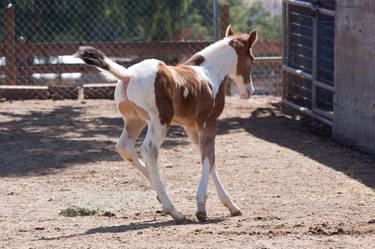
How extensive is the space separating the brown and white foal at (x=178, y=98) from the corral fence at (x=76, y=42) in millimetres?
4372

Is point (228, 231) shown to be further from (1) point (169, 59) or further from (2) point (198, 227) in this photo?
(1) point (169, 59)

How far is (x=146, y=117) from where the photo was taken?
18.3ft

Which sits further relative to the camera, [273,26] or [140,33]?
[273,26]

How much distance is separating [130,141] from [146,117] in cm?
47

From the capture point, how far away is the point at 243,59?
6547mm

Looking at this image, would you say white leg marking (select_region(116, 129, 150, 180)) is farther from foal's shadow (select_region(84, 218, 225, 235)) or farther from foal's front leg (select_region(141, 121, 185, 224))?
foal's shadow (select_region(84, 218, 225, 235))

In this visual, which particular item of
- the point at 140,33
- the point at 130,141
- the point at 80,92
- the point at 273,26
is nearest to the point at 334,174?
the point at 130,141

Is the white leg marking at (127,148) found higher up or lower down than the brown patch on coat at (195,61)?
lower down

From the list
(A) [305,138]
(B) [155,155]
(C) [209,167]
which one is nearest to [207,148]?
(C) [209,167]

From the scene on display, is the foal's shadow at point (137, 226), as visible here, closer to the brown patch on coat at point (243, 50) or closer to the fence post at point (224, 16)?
the brown patch on coat at point (243, 50)

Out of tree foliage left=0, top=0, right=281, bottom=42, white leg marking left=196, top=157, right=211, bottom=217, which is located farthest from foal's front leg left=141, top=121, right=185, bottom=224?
tree foliage left=0, top=0, right=281, bottom=42

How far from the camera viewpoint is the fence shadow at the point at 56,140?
26.6 ft

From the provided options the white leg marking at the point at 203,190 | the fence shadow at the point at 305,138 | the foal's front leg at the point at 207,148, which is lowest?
the fence shadow at the point at 305,138

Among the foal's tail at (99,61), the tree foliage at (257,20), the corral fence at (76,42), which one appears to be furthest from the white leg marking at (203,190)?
the tree foliage at (257,20)
